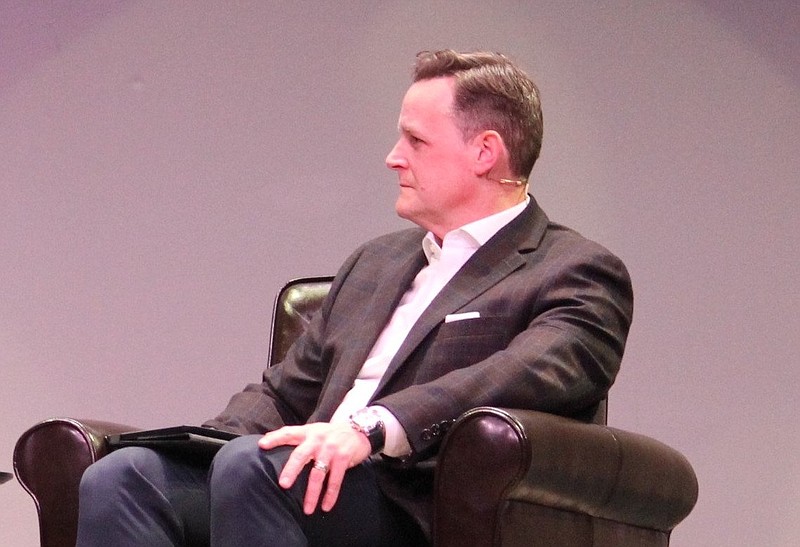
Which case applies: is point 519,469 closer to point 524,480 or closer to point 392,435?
point 524,480

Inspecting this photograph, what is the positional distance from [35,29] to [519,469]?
2432 mm

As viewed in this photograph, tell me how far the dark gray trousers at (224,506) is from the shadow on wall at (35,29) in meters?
1.89

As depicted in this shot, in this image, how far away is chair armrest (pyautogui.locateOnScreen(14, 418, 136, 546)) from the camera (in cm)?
204

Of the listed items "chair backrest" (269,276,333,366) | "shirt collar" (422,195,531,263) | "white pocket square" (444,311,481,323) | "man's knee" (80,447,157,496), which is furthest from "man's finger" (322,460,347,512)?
"chair backrest" (269,276,333,366)

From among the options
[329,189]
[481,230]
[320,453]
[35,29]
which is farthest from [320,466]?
[35,29]

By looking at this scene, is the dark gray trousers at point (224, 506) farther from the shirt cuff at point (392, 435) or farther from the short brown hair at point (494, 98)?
the short brown hair at point (494, 98)

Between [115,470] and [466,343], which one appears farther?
[466,343]

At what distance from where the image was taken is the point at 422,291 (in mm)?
2287

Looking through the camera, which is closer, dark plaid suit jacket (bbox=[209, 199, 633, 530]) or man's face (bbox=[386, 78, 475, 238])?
dark plaid suit jacket (bbox=[209, 199, 633, 530])

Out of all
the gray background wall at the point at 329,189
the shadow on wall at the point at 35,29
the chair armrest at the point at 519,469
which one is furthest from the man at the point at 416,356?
A: the shadow on wall at the point at 35,29

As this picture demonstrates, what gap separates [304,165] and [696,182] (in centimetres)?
108

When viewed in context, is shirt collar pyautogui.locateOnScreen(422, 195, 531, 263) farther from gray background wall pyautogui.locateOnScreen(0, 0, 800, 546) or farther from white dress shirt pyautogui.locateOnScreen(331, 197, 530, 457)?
gray background wall pyautogui.locateOnScreen(0, 0, 800, 546)

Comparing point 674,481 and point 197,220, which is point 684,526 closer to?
point 674,481

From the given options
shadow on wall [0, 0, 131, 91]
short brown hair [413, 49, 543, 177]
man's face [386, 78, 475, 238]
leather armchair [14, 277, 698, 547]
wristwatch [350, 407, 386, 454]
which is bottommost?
leather armchair [14, 277, 698, 547]
